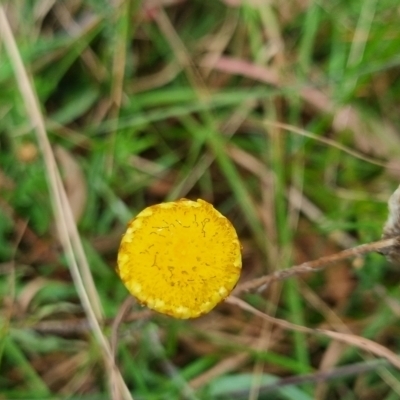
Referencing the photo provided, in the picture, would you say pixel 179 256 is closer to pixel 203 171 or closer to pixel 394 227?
pixel 394 227

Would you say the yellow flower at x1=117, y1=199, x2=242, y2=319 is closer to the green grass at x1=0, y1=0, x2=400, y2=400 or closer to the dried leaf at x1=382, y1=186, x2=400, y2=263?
the dried leaf at x1=382, y1=186, x2=400, y2=263

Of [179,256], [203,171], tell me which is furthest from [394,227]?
[203,171]

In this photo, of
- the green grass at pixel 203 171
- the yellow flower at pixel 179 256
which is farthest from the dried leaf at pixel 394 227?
the green grass at pixel 203 171

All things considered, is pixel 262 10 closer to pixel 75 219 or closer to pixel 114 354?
pixel 75 219

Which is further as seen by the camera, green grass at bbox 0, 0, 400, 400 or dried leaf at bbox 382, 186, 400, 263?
green grass at bbox 0, 0, 400, 400

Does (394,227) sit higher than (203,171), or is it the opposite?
(394,227)

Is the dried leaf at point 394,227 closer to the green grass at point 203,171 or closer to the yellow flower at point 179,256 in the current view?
the yellow flower at point 179,256

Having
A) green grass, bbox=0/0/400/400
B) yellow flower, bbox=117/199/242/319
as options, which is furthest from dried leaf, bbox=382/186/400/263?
green grass, bbox=0/0/400/400
